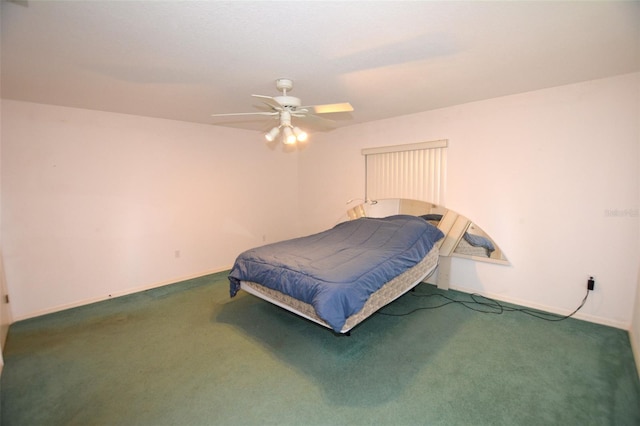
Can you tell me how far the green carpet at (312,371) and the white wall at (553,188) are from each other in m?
Result: 0.41

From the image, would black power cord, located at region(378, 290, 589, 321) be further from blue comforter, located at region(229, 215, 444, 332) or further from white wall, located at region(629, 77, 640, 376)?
blue comforter, located at region(229, 215, 444, 332)

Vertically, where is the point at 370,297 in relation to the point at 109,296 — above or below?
above

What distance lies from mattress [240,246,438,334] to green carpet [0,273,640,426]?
0.30 meters

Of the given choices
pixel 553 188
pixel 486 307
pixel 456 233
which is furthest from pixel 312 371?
pixel 553 188

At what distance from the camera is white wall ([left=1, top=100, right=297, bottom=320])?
302 cm

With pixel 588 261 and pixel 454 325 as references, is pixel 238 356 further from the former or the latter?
pixel 588 261

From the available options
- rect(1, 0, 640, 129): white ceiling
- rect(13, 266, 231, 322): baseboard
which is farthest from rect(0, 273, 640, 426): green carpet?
rect(1, 0, 640, 129): white ceiling

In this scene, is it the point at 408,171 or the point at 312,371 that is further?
the point at 408,171

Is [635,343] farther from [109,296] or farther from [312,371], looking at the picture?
[109,296]

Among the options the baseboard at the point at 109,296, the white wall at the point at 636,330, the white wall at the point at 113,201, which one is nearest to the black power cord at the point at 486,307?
the white wall at the point at 636,330

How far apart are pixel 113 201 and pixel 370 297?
345 centimetres

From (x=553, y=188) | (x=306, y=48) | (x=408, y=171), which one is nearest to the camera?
(x=306, y=48)

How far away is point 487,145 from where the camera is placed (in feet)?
10.8

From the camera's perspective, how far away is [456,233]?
3.59 meters
